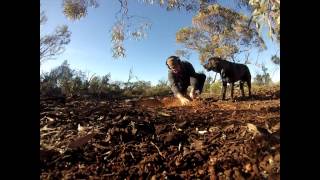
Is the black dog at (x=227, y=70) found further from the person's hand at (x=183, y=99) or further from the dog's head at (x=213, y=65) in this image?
the person's hand at (x=183, y=99)

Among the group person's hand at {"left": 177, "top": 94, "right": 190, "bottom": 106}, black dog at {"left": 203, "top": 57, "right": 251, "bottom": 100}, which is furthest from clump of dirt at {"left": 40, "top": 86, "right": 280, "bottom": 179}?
black dog at {"left": 203, "top": 57, "right": 251, "bottom": 100}

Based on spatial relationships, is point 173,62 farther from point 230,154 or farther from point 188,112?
point 230,154

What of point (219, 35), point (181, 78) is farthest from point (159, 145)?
point (219, 35)

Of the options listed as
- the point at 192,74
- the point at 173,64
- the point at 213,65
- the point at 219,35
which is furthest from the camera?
the point at 219,35

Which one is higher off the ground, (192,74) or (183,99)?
(192,74)

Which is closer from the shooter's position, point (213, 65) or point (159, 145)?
point (159, 145)

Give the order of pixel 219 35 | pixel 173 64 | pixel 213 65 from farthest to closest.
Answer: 1. pixel 219 35
2. pixel 213 65
3. pixel 173 64

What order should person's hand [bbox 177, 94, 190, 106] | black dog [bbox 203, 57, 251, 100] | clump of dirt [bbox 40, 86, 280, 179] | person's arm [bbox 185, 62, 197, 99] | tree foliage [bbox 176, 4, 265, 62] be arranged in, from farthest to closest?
tree foliage [bbox 176, 4, 265, 62]
black dog [bbox 203, 57, 251, 100]
person's arm [bbox 185, 62, 197, 99]
person's hand [bbox 177, 94, 190, 106]
clump of dirt [bbox 40, 86, 280, 179]

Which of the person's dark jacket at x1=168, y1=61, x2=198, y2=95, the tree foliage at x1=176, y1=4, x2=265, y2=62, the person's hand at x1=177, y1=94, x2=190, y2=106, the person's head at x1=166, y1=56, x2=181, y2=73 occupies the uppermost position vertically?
the tree foliage at x1=176, y1=4, x2=265, y2=62

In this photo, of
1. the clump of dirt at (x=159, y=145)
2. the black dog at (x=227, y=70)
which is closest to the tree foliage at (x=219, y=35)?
the black dog at (x=227, y=70)

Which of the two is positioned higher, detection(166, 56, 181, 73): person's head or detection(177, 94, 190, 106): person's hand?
detection(166, 56, 181, 73): person's head

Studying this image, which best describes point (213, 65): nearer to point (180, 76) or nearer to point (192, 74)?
point (192, 74)

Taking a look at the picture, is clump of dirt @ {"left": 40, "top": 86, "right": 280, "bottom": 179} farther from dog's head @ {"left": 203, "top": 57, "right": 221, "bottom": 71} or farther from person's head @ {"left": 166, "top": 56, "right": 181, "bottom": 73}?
dog's head @ {"left": 203, "top": 57, "right": 221, "bottom": 71}
